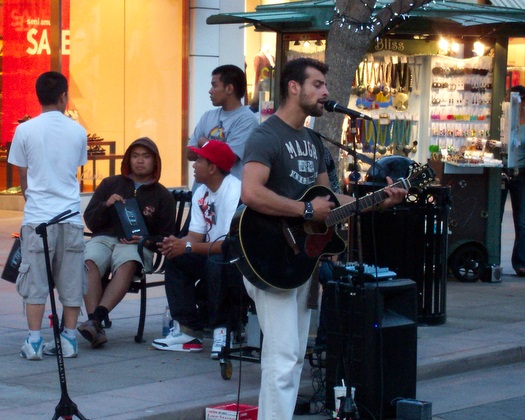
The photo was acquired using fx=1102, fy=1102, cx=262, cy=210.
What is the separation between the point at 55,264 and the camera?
291 inches

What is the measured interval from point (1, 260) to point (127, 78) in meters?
6.01

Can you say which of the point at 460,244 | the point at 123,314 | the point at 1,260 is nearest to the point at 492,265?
the point at 460,244

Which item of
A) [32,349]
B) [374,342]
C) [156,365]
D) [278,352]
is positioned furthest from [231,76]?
[278,352]

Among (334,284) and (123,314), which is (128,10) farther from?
(334,284)

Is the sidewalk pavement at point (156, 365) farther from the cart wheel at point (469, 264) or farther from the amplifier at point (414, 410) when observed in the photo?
the cart wheel at point (469, 264)

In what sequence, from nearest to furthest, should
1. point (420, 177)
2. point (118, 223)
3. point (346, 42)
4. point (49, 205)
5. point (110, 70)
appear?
point (420, 177)
point (49, 205)
point (118, 223)
point (346, 42)
point (110, 70)

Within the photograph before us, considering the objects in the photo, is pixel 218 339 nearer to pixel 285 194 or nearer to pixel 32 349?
pixel 32 349

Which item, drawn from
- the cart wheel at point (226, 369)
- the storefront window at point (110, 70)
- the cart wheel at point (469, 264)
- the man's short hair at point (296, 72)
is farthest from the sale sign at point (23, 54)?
the man's short hair at point (296, 72)

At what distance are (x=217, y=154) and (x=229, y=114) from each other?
1104 millimetres

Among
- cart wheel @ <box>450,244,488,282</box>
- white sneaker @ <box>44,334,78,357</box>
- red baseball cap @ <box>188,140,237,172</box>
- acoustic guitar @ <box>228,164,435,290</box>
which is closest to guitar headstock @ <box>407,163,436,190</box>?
acoustic guitar @ <box>228,164,435,290</box>

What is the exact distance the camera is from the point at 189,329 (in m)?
7.81

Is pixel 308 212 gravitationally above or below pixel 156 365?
above

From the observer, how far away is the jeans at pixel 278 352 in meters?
5.34

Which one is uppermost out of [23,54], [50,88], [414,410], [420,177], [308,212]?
[23,54]
